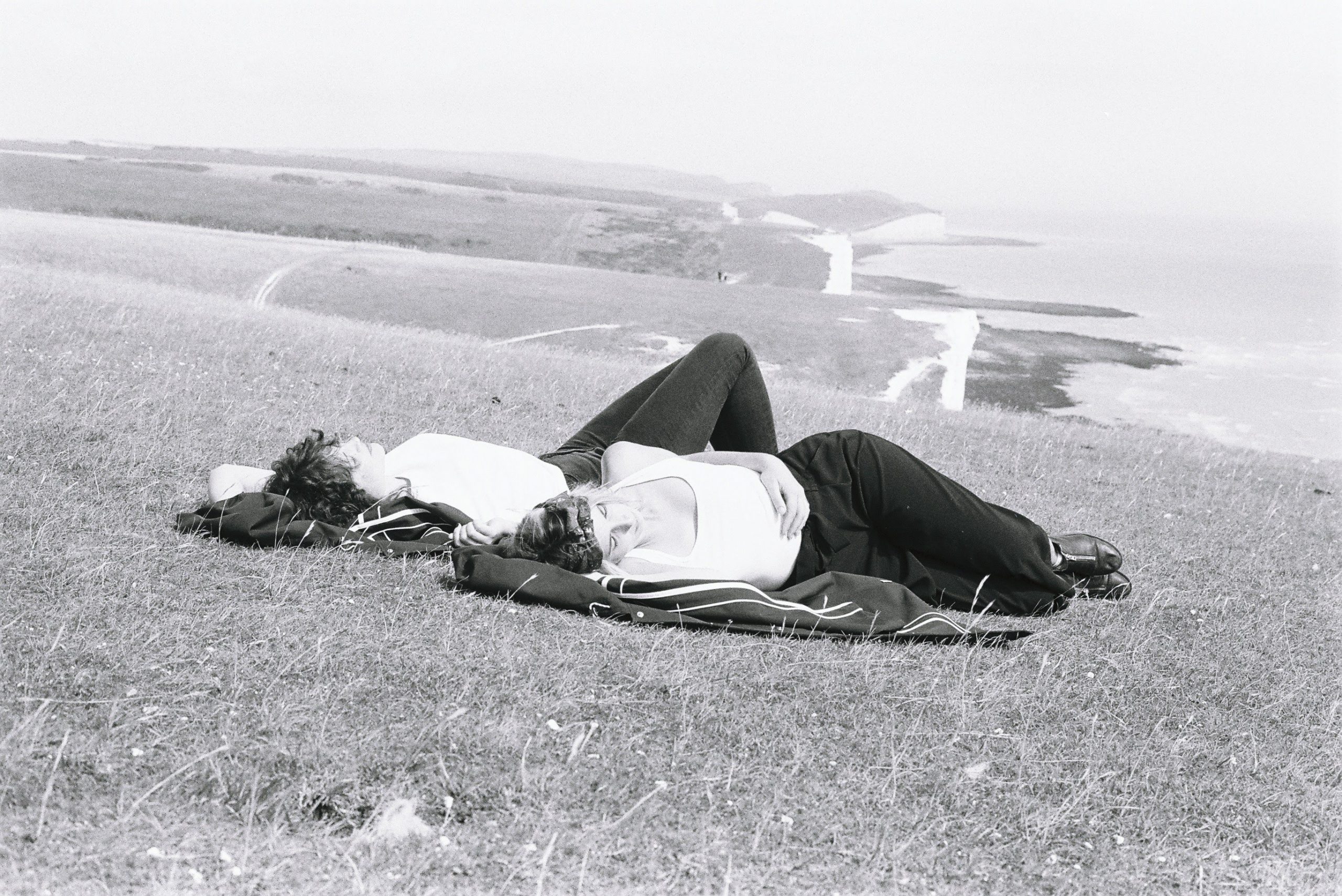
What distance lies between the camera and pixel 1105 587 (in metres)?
6.17

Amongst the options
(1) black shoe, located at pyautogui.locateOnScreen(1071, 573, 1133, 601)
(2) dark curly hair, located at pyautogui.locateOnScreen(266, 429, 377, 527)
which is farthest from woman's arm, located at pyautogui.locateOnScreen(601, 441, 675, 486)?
(1) black shoe, located at pyautogui.locateOnScreen(1071, 573, 1133, 601)

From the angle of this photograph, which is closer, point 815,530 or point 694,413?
point 815,530

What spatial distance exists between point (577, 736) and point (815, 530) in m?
1.99

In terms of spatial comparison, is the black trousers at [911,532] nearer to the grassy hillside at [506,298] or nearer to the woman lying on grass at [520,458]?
the woman lying on grass at [520,458]

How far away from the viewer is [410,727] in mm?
3818

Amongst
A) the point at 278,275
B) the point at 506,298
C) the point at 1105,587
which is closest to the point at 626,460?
the point at 1105,587

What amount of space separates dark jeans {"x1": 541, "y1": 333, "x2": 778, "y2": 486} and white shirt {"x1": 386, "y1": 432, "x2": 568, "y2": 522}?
0.33m

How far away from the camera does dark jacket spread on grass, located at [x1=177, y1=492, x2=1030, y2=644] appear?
4.91 m

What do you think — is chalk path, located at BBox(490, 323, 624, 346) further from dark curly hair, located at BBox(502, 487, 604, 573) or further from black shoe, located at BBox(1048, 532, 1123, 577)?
Result: dark curly hair, located at BBox(502, 487, 604, 573)

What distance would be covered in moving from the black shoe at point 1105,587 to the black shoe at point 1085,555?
53mm

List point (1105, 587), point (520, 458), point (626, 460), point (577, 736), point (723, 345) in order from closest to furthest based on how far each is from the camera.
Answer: point (577, 736) < point (626, 460) < point (520, 458) < point (1105, 587) < point (723, 345)

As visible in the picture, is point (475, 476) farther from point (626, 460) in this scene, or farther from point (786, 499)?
point (786, 499)

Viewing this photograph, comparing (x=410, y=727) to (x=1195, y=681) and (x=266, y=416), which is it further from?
(x=266, y=416)

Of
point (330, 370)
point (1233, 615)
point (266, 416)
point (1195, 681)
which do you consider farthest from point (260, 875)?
point (330, 370)
